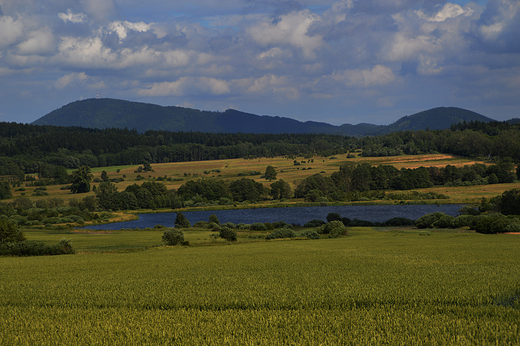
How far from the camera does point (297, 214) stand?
108 m

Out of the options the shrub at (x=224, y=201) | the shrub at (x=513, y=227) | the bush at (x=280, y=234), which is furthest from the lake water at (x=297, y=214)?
the shrub at (x=513, y=227)

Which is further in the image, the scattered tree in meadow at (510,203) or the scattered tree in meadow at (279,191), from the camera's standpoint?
the scattered tree in meadow at (279,191)

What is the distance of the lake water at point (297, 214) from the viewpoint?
97.1 metres

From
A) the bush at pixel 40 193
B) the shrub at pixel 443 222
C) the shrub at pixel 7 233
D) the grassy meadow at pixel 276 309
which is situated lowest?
the bush at pixel 40 193

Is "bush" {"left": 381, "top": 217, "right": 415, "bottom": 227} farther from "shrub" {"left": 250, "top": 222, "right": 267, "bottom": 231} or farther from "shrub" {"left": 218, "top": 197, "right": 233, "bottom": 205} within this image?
"shrub" {"left": 218, "top": 197, "right": 233, "bottom": 205}

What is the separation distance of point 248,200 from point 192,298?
128 metres

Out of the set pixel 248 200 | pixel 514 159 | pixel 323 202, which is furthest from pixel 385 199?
pixel 514 159

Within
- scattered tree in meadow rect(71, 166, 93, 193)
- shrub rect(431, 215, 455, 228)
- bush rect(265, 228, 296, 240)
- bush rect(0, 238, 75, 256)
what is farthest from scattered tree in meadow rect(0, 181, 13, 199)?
shrub rect(431, 215, 455, 228)

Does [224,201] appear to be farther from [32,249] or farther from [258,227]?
[32,249]

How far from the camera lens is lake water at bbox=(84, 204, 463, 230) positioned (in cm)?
9706

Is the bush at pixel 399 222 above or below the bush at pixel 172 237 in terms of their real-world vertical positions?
below

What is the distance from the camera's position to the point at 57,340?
25.8 feet

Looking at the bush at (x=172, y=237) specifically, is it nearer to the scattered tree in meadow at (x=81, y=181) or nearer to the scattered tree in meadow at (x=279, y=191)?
the scattered tree in meadow at (x=279, y=191)

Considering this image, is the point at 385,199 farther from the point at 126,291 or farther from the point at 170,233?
the point at 126,291
